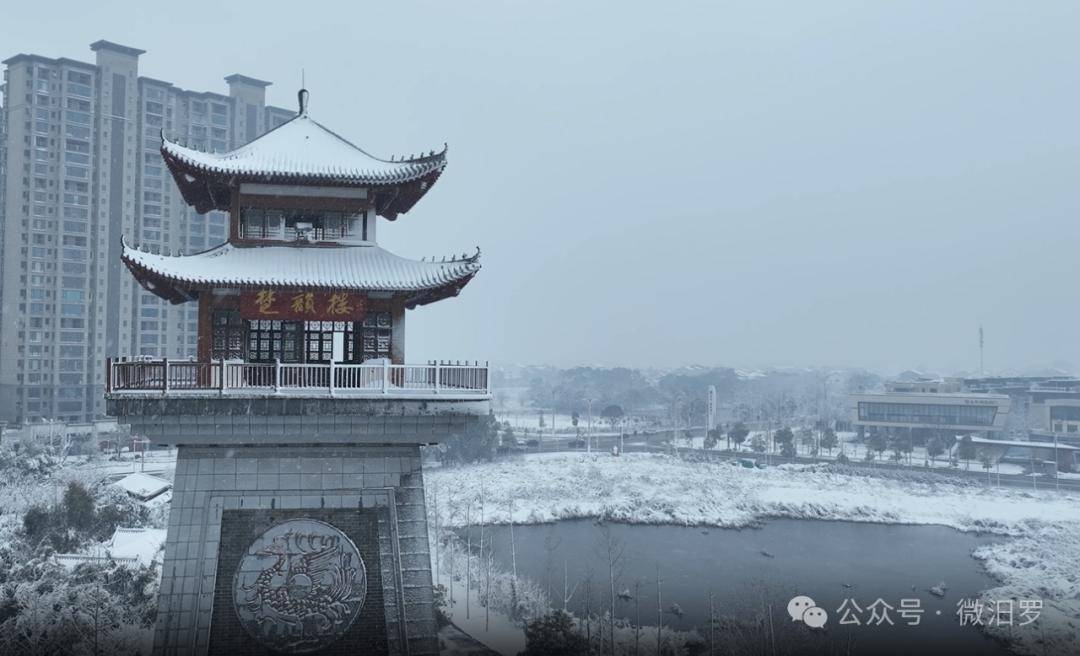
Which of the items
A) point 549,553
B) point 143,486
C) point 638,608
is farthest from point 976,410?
point 143,486

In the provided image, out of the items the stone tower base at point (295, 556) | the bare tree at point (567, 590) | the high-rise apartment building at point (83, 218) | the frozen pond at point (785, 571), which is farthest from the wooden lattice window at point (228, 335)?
the high-rise apartment building at point (83, 218)

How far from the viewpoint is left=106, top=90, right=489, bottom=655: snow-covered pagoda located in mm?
13844

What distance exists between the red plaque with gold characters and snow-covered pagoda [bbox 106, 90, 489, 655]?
2cm

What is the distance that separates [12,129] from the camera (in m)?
58.6

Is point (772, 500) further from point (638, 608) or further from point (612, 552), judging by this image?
point (638, 608)

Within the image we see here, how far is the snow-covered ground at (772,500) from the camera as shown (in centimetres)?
4616

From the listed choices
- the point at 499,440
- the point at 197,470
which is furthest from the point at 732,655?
the point at 499,440

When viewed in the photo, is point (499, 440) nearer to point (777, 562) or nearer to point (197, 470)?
point (777, 562)

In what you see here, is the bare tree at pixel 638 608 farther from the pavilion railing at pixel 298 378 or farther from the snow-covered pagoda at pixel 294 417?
the pavilion railing at pixel 298 378

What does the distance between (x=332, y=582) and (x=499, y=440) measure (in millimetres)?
60585

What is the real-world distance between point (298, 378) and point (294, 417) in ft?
2.85

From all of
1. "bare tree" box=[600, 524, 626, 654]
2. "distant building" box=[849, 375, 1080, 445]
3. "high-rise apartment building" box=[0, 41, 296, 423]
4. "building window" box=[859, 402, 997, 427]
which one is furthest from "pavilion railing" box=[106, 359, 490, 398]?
"building window" box=[859, 402, 997, 427]

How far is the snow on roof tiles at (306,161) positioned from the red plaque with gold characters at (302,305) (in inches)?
83.4

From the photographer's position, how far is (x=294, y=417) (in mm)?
14078
